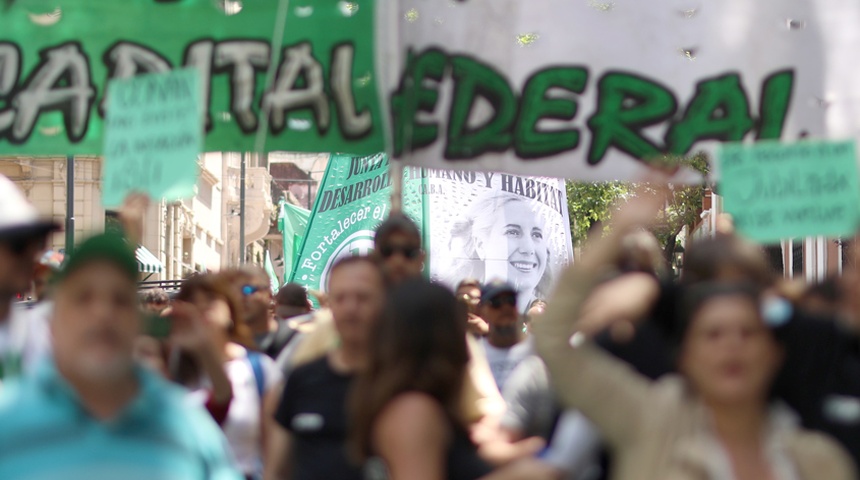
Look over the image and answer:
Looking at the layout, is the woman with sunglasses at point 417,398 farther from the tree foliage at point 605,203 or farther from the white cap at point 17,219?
the tree foliage at point 605,203

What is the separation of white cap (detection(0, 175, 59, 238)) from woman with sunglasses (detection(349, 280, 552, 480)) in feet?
3.24

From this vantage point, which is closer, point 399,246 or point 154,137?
point 154,137

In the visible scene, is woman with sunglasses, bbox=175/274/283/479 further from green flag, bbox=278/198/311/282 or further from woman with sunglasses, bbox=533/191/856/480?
green flag, bbox=278/198/311/282

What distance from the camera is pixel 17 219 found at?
4.11m

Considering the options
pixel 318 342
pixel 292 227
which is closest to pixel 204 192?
pixel 292 227

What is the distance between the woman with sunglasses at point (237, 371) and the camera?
592cm

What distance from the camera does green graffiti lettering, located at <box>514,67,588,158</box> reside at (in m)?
6.96

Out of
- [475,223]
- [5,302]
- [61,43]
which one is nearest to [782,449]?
[5,302]

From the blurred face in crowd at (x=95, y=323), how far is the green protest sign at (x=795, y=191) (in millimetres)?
2639

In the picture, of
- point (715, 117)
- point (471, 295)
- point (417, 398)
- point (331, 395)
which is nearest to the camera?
point (417, 398)

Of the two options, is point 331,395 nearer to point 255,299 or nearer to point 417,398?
point 417,398

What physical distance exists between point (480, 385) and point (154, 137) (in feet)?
4.91

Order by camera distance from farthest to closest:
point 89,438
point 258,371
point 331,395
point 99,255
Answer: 1. point 258,371
2. point 331,395
3. point 99,255
4. point 89,438

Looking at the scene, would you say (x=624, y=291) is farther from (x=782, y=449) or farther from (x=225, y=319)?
(x=225, y=319)
